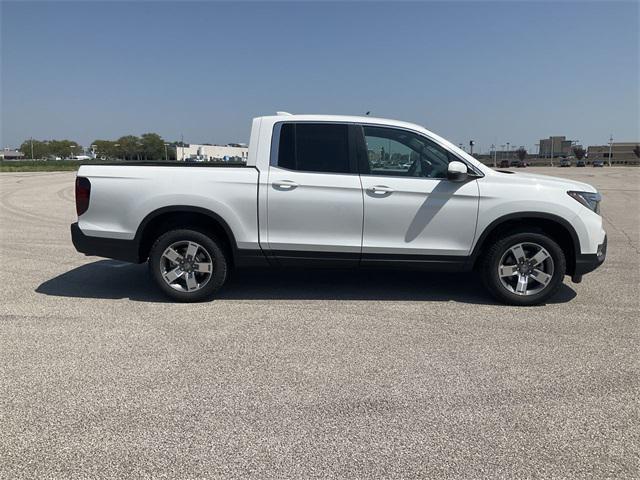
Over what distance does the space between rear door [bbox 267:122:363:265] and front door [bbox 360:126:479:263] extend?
157 mm

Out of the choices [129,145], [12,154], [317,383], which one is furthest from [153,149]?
[12,154]

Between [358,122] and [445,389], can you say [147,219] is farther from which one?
[445,389]

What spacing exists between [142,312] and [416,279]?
3407 millimetres

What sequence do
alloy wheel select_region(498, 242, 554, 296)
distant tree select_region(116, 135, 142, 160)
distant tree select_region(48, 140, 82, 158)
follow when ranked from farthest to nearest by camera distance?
distant tree select_region(48, 140, 82, 158), distant tree select_region(116, 135, 142, 160), alloy wheel select_region(498, 242, 554, 296)

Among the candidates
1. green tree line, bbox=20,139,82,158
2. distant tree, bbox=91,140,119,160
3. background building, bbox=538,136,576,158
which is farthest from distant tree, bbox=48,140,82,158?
background building, bbox=538,136,576,158

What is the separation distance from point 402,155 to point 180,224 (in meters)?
2.53

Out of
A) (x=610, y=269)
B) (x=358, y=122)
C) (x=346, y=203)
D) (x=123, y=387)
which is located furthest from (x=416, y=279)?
(x=123, y=387)

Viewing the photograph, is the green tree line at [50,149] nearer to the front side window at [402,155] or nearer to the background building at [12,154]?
the background building at [12,154]

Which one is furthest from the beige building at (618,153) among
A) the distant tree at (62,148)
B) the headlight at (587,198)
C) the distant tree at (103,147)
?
the distant tree at (62,148)

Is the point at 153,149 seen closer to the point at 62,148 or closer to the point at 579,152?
the point at 579,152

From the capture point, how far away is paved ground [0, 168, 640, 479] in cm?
266

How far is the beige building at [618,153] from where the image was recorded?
12384 cm

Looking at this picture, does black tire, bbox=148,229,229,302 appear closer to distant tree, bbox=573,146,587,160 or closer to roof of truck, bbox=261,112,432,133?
roof of truck, bbox=261,112,432,133

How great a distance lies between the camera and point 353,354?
404 cm
